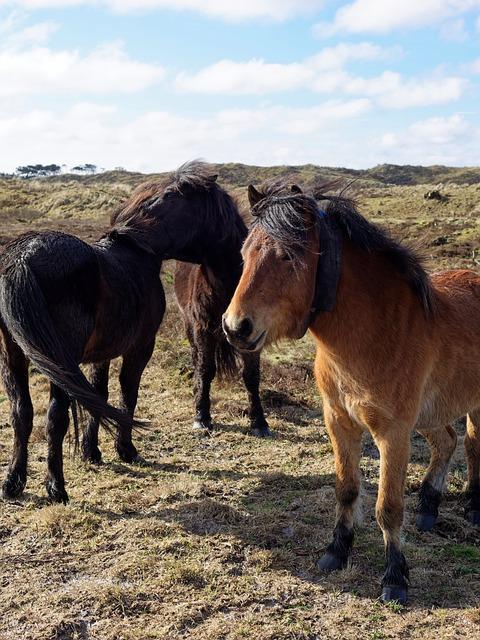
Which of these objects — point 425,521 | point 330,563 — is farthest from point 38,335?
point 425,521

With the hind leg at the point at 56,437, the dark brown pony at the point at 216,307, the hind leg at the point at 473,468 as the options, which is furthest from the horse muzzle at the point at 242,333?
the dark brown pony at the point at 216,307

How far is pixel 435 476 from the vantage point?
15.0 ft

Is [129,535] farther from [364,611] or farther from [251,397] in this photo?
[251,397]

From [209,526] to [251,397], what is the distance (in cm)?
221

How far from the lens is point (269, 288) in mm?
2900

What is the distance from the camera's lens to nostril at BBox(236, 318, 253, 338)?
110 inches

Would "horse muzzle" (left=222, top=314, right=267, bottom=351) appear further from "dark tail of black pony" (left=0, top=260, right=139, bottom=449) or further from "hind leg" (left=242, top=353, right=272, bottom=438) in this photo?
"hind leg" (left=242, top=353, right=272, bottom=438)

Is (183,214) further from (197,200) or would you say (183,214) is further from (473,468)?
(473,468)

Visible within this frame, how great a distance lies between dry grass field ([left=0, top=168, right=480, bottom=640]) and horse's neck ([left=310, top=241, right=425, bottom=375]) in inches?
18.7

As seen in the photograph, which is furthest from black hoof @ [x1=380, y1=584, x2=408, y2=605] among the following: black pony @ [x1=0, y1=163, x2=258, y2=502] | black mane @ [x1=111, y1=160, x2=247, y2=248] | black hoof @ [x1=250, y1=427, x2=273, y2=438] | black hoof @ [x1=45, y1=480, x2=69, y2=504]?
black mane @ [x1=111, y1=160, x2=247, y2=248]

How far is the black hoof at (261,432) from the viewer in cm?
631

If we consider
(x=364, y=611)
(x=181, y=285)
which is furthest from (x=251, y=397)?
(x=364, y=611)

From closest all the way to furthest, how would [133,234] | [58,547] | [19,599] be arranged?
[19,599]
[58,547]
[133,234]

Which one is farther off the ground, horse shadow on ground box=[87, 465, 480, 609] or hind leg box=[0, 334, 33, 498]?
hind leg box=[0, 334, 33, 498]
